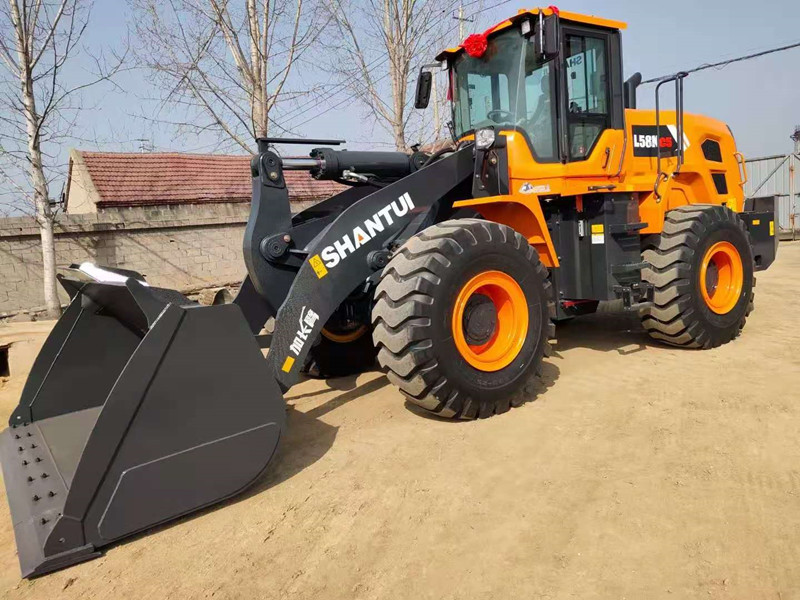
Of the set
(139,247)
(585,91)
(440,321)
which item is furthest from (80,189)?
(440,321)

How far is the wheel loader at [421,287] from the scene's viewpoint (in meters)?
2.73

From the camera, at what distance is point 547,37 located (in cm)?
412

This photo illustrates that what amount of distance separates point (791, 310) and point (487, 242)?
5246 millimetres

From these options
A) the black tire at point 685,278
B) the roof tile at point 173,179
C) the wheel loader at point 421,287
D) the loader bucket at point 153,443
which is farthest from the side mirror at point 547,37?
the roof tile at point 173,179

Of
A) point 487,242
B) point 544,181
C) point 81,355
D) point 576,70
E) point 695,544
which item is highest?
point 576,70

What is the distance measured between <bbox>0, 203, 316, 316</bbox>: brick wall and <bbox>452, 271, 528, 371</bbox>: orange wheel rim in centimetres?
889

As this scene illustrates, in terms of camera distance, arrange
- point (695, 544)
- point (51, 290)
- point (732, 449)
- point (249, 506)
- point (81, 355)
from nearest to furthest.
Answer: point (695, 544) → point (249, 506) → point (732, 449) → point (81, 355) → point (51, 290)

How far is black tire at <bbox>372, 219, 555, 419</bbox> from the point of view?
3525 mm

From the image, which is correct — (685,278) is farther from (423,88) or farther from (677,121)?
(423,88)

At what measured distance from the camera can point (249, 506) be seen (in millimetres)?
2910

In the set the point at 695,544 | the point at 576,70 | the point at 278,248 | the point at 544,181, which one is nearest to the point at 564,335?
the point at 544,181

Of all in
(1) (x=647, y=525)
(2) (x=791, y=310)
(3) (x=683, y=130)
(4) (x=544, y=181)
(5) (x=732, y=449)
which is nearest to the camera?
(1) (x=647, y=525)

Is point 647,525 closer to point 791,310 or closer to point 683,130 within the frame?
point 683,130

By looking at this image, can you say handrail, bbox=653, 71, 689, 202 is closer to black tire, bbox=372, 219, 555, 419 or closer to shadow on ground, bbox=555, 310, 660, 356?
shadow on ground, bbox=555, 310, 660, 356
